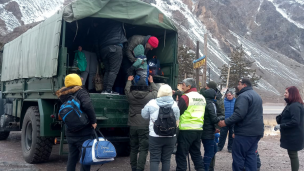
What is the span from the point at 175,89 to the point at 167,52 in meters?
0.90

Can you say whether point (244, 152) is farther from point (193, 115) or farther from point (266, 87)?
point (266, 87)

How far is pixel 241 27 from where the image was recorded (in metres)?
96.4

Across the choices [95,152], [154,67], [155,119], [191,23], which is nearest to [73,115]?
[95,152]

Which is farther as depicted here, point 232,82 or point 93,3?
point 232,82

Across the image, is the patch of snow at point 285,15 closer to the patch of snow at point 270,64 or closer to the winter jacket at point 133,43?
the patch of snow at point 270,64

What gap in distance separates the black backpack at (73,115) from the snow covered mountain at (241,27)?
158 ft

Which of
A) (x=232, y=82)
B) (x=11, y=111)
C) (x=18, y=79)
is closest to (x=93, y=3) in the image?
(x=18, y=79)

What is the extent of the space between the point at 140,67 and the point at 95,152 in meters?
2.40

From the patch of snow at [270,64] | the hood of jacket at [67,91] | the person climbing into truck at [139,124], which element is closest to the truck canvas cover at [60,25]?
the hood of jacket at [67,91]

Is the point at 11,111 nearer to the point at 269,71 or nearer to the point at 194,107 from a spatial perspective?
the point at 194,107

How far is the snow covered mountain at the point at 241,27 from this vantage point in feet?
213

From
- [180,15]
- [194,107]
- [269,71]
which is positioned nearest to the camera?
[194,107]

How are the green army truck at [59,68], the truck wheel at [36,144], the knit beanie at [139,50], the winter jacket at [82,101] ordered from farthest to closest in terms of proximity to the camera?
the knit beanie at [139,50]
the truck wheel at [36,144]
the green army truck at [59,68]
the winter jacket at [82,101]

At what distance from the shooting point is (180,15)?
8106 centimetres
